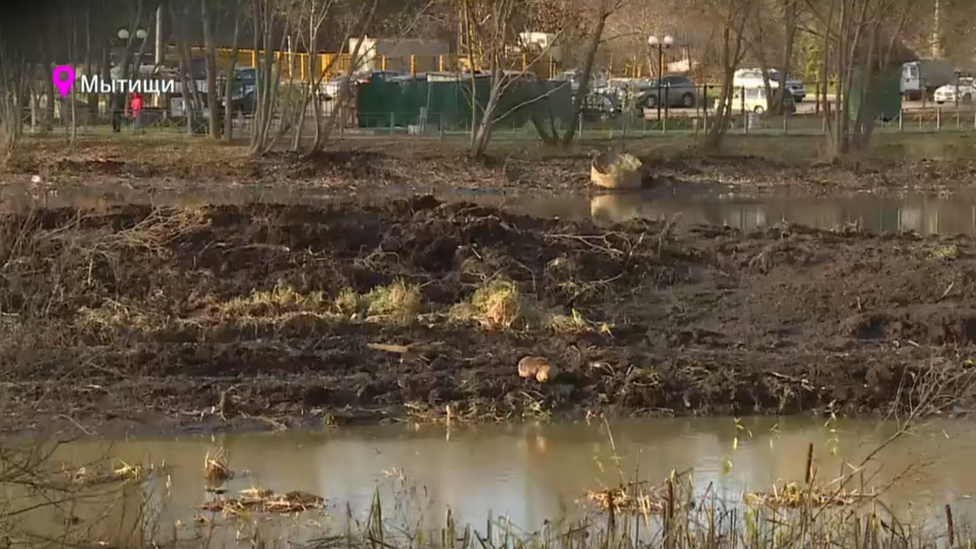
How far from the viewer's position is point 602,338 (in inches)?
513

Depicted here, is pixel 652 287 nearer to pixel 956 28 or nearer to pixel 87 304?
pixel 87 304

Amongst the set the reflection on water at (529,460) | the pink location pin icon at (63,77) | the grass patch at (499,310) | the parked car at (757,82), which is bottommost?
the reflection on water at (529,460)

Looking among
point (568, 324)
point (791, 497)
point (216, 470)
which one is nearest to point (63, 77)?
point (568, 324)

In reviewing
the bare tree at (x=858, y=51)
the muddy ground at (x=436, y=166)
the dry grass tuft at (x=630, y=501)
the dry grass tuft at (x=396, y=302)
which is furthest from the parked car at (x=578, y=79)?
the dry grass tuft at (x=630, y=501)

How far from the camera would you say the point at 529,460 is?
9.96 meters

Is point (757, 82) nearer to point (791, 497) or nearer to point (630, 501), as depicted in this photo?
point (791, 497)

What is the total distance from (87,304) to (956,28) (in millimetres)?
32601

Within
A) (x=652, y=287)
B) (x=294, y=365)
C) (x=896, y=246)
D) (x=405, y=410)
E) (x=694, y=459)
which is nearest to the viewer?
(x=694, y=459)

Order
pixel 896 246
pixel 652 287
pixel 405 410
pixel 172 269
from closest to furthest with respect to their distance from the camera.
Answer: pixel 405 410, pixel 172 269, pixel 652 287, pixel 896 246

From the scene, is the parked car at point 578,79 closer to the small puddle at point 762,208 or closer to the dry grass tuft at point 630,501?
the small puddle at point 762,208

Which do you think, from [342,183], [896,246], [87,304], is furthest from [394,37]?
[87,304]

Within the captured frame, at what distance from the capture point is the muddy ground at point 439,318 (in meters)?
11.0

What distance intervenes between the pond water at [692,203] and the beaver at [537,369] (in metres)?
11.7

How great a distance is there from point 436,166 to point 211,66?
7954mm
